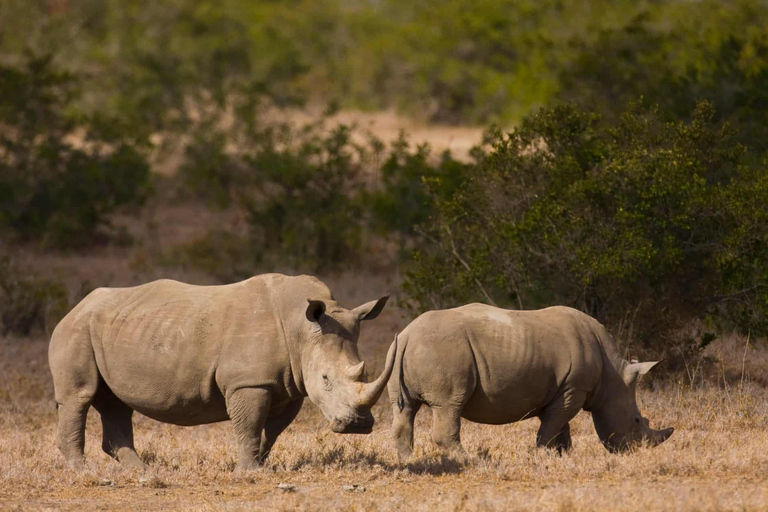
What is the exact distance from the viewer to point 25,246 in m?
21.8

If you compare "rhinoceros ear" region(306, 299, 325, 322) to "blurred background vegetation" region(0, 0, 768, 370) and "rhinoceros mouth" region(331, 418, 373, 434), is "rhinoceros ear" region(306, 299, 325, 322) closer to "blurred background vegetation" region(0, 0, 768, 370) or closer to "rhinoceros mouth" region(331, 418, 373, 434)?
"rhinoceros mouth" region(331, 418, 373, 434)

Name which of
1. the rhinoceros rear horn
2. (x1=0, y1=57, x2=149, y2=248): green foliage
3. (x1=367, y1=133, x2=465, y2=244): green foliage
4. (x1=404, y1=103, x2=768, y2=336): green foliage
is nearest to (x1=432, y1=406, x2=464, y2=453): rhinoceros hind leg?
the rhinoceros rear horn

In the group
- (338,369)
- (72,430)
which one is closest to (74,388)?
(72,430)

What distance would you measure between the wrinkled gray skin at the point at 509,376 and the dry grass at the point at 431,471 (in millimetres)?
267

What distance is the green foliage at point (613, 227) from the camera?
36.9 ft

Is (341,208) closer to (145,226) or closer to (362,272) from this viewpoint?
(362,272)

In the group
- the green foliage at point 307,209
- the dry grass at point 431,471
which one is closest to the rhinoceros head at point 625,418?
the dry grass at point 431,471

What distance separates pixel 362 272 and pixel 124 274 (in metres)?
3.93

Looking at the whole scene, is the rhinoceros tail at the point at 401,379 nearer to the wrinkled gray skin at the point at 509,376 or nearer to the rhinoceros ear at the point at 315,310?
the wrinkled gray skin at the point at 509,376

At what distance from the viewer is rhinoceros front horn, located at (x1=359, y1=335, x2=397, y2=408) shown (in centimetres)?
758

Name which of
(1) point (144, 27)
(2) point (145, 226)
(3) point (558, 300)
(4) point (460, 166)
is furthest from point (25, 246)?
(1) point (144, 27)

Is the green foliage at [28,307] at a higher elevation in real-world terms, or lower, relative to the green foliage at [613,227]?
lower

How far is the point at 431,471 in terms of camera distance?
27.4 ft

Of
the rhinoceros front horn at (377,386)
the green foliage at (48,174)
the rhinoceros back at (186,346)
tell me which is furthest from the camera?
the green foliage at (48,174)
